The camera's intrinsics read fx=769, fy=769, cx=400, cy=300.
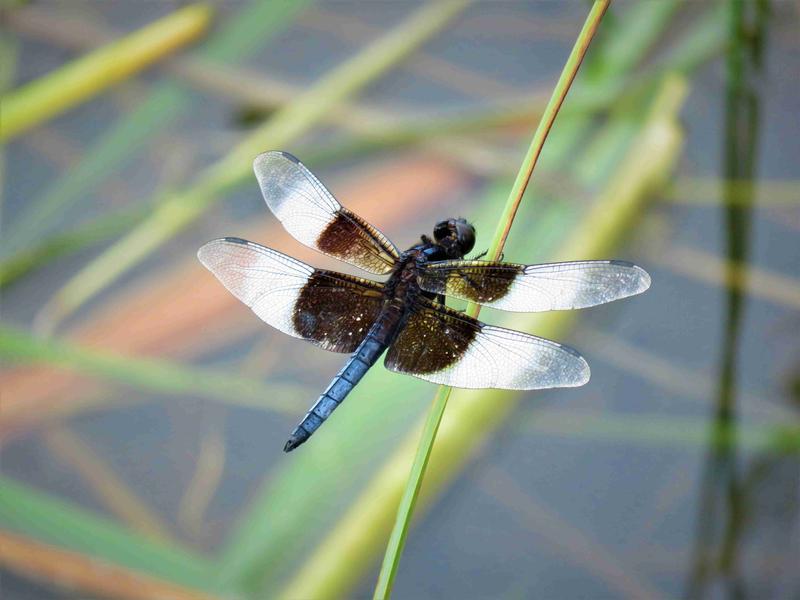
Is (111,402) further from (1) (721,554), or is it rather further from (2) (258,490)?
(1) (721,554)

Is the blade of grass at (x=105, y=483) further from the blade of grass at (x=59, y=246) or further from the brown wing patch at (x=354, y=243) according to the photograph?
the brown wing patch at (x=354, y=243)

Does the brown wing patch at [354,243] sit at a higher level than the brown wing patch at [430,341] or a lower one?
higher

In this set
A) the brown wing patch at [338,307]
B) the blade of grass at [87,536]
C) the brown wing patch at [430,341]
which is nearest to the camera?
the brown wing patch at [430,341]

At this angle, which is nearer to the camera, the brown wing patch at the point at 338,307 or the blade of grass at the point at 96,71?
the brown wing patch at the point at 338,307

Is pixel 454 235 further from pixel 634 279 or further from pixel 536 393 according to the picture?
pixel 536 393

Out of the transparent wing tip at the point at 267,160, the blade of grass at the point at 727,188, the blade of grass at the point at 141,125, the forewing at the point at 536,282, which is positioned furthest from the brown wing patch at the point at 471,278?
the blade of grass at the point at 141,125

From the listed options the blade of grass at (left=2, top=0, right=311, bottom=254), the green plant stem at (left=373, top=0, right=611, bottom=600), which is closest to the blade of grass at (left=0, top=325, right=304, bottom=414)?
the blade of grass at (left=2, top=0, right=311, bottom=254)

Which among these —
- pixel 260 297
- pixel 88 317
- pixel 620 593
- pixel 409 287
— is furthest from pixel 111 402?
pixel 620 593
